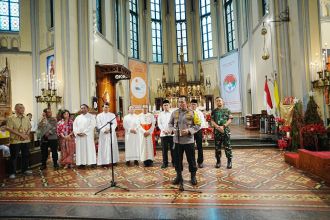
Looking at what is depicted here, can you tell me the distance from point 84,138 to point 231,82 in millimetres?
14026

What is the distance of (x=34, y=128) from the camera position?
12227 mm

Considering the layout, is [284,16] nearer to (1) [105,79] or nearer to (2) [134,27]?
(1) [105,79]

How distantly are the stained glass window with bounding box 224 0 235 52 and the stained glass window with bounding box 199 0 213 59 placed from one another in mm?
1836

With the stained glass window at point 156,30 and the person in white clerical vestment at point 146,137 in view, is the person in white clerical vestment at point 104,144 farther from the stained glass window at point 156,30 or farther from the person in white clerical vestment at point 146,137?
the stained glass window at point 156,30

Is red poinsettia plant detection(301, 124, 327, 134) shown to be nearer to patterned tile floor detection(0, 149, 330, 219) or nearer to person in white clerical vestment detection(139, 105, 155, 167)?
patterned tile floor detection(0, 149, 330, 219)

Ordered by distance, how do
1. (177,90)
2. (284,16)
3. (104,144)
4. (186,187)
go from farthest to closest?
(177,90) < (284,16) < (104,144) < (186,187)

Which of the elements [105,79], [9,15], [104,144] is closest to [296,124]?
[104,144]

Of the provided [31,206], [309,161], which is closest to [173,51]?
[309,161]

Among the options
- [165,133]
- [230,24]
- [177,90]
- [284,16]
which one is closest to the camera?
[165,133]

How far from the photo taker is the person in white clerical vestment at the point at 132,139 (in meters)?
6.80

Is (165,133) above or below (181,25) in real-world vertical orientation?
below

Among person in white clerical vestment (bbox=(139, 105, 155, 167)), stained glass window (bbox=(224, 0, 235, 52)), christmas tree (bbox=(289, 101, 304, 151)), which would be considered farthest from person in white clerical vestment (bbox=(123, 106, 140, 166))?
stained glass window (bbox=(224, 0, 235, 52))

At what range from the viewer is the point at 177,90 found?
19.3 m

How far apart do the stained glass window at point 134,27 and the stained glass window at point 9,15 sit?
8.32 meters
